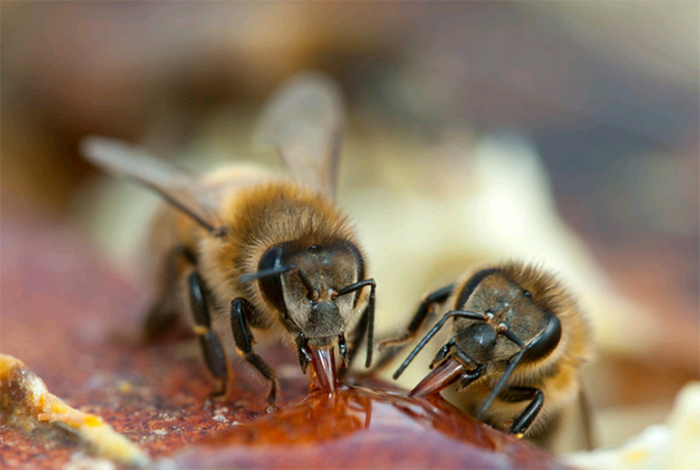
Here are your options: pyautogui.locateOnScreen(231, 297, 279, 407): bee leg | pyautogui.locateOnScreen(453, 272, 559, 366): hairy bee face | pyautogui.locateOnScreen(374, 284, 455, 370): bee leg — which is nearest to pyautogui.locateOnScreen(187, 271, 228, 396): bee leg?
pyautogui.locateOnScreen(231, 297, 279, 407): bee leg

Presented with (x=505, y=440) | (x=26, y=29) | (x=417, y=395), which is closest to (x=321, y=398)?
(x=417, y=395)

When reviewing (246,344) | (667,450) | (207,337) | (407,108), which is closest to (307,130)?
(407,108)

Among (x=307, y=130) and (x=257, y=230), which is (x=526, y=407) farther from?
(x=307, y=130)

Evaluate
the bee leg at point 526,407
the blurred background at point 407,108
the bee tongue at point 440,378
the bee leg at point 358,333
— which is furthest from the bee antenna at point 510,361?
the blurred background at point 407,108

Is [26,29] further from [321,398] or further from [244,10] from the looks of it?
[321,398]

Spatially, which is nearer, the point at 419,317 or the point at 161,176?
the point at 419,317

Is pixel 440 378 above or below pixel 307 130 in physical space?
below

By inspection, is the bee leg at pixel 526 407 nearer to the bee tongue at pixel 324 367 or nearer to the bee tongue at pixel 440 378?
the bee tongue at pixel 440 378
